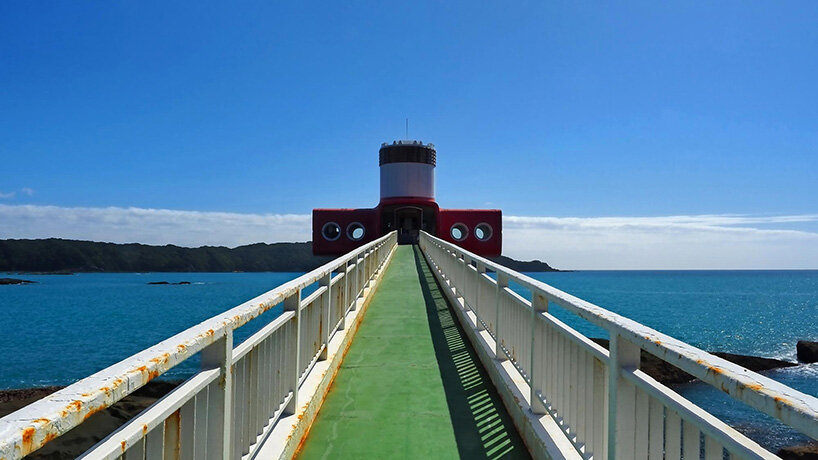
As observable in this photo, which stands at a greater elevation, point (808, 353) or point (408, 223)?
point (408, 223)

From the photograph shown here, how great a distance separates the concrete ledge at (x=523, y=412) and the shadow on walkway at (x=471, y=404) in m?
0.09

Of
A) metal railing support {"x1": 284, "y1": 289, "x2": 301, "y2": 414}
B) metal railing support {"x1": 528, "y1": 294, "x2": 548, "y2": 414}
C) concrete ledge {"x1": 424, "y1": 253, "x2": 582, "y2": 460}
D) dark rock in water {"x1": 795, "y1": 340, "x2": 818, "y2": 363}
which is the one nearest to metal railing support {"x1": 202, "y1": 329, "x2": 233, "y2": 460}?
metal railing support {"x1": 284, "y1": 289, "x2": 301, "y2": 414}

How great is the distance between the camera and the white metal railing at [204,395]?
1357 mm

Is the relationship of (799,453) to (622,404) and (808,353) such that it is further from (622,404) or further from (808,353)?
(808,353)

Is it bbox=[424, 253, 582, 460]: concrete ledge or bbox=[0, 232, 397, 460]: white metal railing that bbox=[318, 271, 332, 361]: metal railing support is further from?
bbox=[424, 253, 582, 460]: concrete ledge

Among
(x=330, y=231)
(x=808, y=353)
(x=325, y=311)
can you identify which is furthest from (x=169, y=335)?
(x=808, y=353)

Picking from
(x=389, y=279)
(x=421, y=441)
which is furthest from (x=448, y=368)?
(x=389, y=279)

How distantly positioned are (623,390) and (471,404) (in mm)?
2787

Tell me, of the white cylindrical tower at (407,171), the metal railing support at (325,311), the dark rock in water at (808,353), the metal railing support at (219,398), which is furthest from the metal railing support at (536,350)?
the dark rock in water at (808,353)

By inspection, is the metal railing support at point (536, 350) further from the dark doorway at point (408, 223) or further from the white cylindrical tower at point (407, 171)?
the white cylindrical tower at point (407, 171)

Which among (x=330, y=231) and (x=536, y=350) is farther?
(x=330, y=231)

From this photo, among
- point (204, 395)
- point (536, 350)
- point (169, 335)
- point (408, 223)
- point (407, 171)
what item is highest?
point (407, 171)

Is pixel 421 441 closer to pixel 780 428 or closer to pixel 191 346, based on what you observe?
pixel 191 346

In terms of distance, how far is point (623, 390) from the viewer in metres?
2.60
